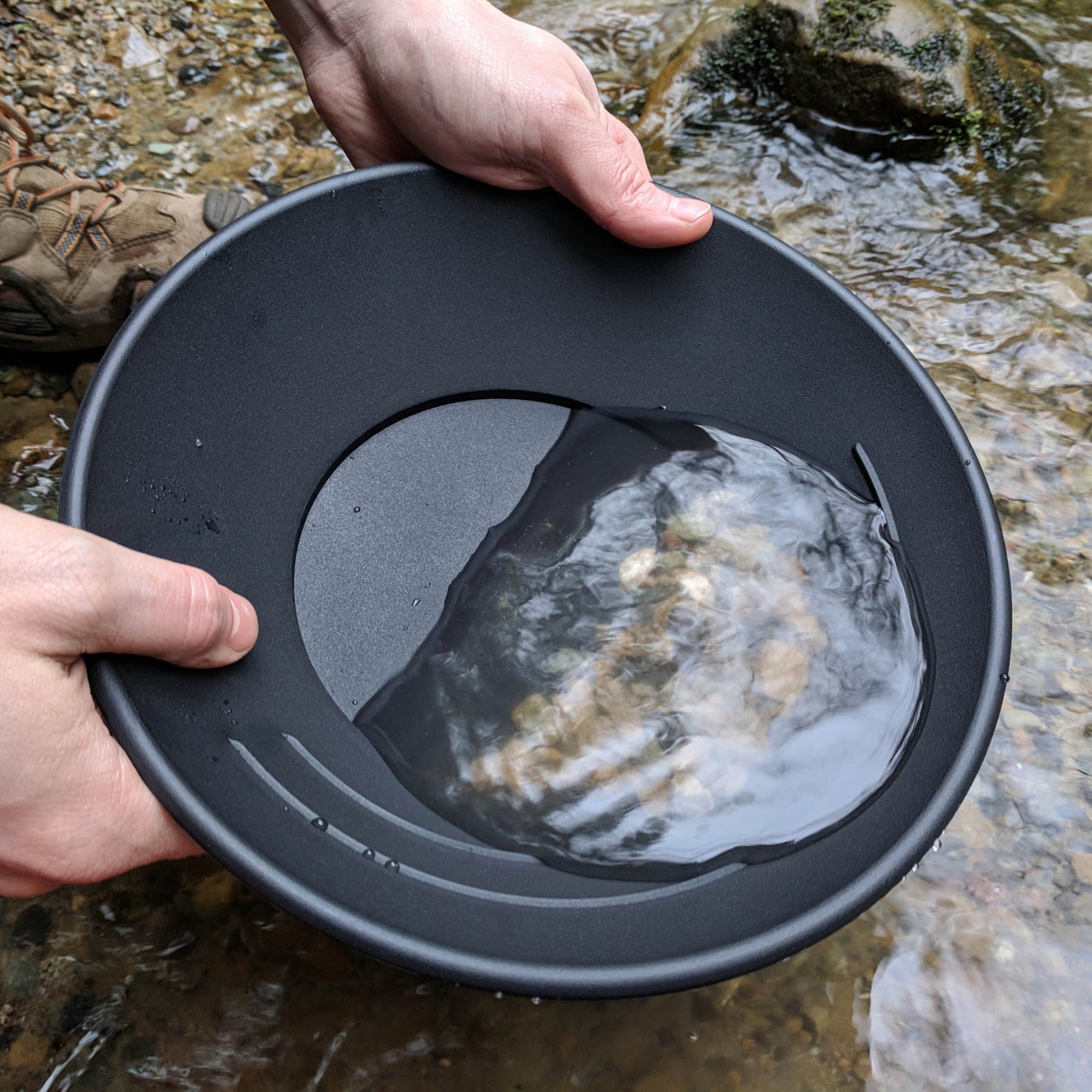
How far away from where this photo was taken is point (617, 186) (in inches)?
43.8

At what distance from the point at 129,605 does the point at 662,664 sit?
0.69 m

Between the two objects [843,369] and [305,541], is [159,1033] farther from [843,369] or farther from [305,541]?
[843,369]

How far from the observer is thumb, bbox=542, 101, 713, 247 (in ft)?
3.66

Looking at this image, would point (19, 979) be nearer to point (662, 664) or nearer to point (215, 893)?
point (215, 893)

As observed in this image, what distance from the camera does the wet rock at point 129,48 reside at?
2031 mm

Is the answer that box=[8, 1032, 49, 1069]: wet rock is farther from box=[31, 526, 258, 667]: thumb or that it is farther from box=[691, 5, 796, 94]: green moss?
box=[691, 5, 796, 94]: green moss

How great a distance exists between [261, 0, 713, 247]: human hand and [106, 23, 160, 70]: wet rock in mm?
949

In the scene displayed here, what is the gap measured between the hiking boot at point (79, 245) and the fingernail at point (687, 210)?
892 mm

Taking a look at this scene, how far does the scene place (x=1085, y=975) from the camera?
1060mm

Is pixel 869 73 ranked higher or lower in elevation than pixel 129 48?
higher

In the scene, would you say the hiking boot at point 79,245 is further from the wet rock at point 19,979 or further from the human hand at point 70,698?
the wet rock at point 19,979

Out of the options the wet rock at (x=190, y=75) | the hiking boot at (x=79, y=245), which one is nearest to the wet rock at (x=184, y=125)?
the wet rock at (x=190, y=75)

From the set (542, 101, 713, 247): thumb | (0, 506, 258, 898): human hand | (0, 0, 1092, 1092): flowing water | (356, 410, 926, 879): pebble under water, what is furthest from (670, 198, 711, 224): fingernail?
(0, 506, 258, 898): human hand

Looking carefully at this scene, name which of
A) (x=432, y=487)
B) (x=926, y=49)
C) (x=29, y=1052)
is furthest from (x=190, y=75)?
(x=29, y=1052)
